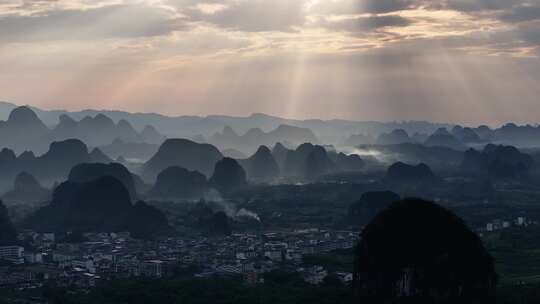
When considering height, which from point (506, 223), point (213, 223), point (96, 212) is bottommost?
point (506, 223)

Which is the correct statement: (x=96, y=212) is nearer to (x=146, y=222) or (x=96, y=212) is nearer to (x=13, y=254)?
(x=146, y=222)

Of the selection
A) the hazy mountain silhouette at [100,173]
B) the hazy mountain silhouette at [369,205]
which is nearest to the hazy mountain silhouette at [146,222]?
the hazy mountain silhouette at [369,205]

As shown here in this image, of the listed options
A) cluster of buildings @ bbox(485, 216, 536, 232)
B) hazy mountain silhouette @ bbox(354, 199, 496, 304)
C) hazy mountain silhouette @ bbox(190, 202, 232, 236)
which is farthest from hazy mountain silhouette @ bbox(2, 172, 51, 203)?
hazy mountain silhouette @ bbox(354, 199, 496, 304)

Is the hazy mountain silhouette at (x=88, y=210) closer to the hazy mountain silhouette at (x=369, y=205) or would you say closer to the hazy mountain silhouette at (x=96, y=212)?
the hazy mountain silhouette at (x=96, y=212)

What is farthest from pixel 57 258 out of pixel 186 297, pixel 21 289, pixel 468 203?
pixel 468 203

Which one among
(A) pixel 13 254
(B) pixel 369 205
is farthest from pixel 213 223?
(A) pixel 13 254

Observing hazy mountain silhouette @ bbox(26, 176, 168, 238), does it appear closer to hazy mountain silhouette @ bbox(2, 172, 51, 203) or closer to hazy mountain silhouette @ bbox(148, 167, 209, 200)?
hazy mountain silhouette @ bbox(2, 172, 51, 203)

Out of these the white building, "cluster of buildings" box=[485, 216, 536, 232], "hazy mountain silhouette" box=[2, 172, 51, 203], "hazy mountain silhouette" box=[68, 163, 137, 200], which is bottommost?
"cluster of buildings" box=[485, 216, 536, 232]
